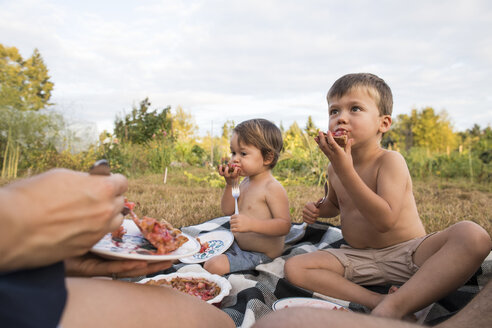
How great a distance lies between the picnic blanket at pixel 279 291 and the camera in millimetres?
1636

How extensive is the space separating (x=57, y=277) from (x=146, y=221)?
387 mm

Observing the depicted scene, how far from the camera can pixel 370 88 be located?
83.0 inches

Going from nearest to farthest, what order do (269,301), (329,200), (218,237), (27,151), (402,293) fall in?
(402,293)
(269,301)
(329,200)
(218,237)
(27,151)

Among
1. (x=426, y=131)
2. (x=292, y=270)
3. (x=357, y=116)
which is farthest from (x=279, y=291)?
(x=426, y=131)

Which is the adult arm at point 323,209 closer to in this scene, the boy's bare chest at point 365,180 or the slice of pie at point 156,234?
the boy's bare chest at point 365,180

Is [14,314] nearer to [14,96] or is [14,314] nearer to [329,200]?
[329,200]

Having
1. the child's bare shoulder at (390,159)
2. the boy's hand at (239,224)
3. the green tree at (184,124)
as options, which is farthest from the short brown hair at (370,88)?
the green tree at (184,124)

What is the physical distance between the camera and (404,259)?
1926 mm

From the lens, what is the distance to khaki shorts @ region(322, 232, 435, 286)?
193 centimetres

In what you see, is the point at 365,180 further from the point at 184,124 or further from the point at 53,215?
the point at 184,124

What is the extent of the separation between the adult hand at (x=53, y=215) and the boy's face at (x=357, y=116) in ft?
5.21

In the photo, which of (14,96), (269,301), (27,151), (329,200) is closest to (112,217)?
(269,301)

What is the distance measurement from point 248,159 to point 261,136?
0.66ft

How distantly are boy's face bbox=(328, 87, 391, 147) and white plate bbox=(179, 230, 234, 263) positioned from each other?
45.3 inches
